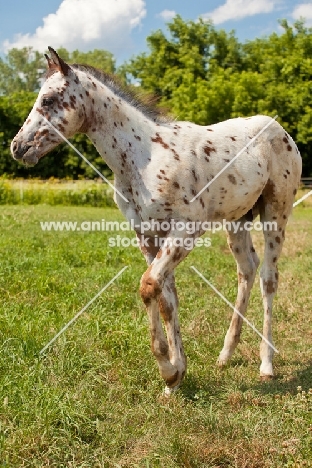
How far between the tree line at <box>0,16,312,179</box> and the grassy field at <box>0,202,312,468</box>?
20.0 m

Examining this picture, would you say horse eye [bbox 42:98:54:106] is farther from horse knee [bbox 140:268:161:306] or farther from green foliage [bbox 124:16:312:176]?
green foliage [bbox 124:16:312:176]

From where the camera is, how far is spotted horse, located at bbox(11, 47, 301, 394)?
3.67 meters

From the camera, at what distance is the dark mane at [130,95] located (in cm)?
401

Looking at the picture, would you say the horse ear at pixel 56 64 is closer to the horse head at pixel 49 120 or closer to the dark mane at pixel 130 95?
the horse head at pixel 49 120

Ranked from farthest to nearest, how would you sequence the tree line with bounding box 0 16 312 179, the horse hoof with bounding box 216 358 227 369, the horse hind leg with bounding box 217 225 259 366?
the tree line with bounding box 0 16 312 179 < the horse hind leg with bounding box 217 225 259 366 < the horse hoof with bounding box 216 358 227 369

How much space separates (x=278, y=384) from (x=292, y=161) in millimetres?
1930

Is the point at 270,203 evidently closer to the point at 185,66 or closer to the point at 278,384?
the point at 278,384

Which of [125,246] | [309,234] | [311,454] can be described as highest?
[311,454]

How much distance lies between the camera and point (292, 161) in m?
4.92

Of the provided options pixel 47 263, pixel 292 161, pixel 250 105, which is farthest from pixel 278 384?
pixel 250 105

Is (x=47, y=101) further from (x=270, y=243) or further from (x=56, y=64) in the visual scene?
(x=270, y=243)

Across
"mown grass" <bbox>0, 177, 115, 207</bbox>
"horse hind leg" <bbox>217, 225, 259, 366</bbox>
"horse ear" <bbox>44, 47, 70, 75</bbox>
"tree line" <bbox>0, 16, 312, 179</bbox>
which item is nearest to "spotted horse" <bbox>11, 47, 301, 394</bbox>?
"horse ear" <bbox>44, 47, 70, 75</bbox>

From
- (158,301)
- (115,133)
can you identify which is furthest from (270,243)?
(115,133)

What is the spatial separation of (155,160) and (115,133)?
34 cm
